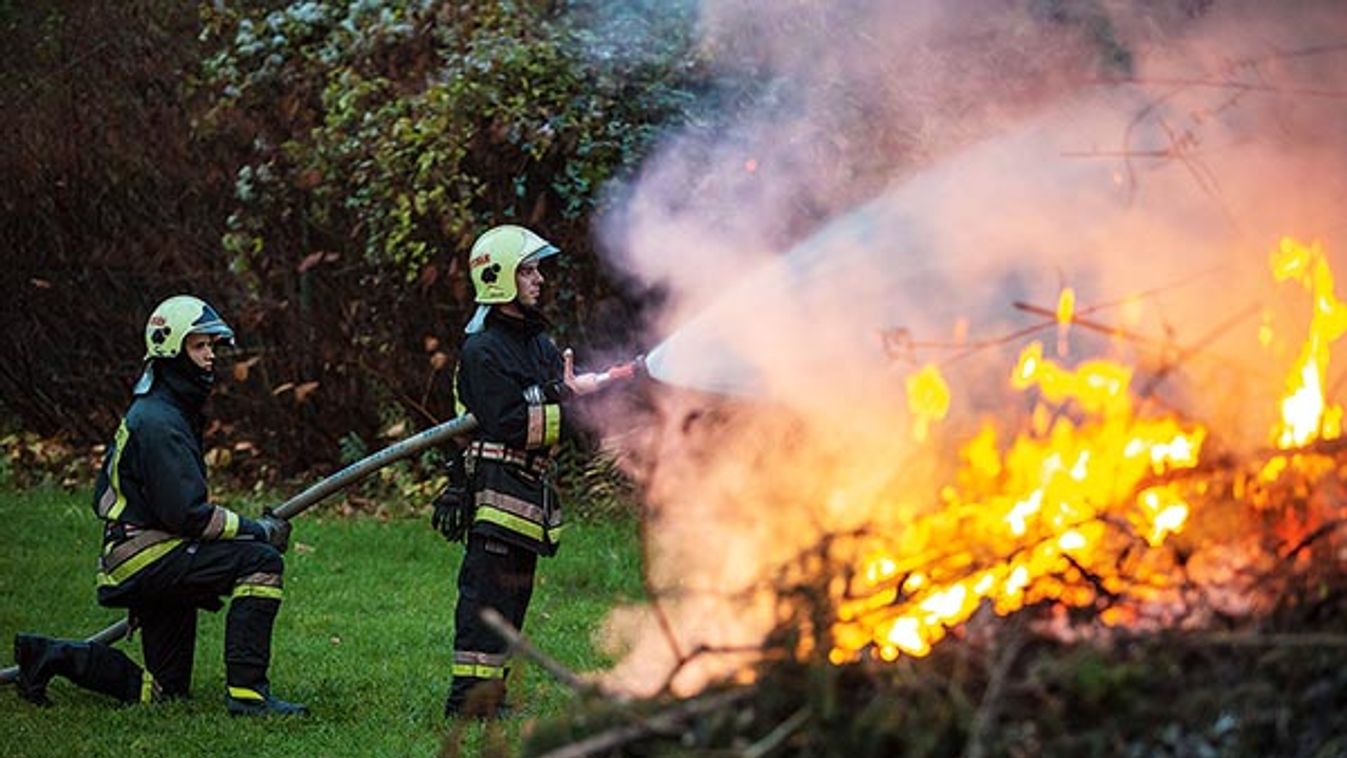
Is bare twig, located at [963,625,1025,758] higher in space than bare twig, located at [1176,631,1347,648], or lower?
lower

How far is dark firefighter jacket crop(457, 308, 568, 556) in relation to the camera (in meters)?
6.96

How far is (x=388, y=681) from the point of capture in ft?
26.4

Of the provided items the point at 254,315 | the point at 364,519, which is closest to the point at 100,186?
the point at 254,315

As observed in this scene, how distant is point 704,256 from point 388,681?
312 centimetres

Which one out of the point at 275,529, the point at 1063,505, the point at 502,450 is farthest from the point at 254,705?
the point at 1063,505

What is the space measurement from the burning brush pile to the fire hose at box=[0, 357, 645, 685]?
242cm

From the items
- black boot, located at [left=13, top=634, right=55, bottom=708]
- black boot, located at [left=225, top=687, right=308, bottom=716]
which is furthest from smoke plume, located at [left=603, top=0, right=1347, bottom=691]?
black boot, located at [left=13, top=634, right=55, bottom=708]

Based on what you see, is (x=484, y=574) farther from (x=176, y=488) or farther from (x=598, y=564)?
(x=598, y=564)

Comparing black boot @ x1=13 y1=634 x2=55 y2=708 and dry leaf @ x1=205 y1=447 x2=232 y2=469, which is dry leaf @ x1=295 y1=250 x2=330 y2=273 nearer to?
dry leaf @ x1=205 y1=447 x2=232 y2=469

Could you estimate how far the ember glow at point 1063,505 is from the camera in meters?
3.98

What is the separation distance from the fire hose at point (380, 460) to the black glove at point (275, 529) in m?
0.03

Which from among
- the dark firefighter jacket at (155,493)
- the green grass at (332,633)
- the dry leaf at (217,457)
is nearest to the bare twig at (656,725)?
the green grass at (332,633)

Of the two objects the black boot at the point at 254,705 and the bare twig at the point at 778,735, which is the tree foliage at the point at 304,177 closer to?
the black boot at the point at 254,705

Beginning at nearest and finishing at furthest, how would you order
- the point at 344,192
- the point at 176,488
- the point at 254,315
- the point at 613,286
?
the point at 176,488
the point at 613,286
the point at 344,192
the point at 254,315
